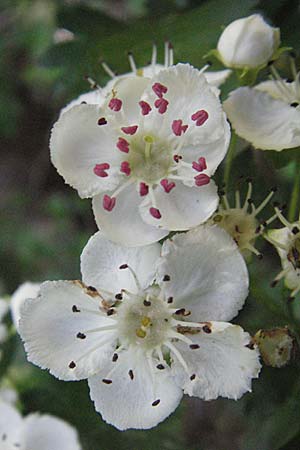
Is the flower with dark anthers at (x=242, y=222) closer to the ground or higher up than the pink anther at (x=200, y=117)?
closer to the ground

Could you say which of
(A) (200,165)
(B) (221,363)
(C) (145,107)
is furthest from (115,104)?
(B) (221,363)

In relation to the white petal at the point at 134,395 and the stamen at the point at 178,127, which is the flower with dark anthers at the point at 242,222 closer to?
the stamen at the point at 178,127

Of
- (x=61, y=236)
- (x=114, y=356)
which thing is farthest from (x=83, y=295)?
(x=61, y=236)

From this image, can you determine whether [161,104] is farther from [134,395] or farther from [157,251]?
[134,395]

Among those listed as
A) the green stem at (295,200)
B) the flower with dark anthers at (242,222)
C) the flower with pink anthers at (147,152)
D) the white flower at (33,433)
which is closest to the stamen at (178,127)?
the flower with pink anthers at (147,152)

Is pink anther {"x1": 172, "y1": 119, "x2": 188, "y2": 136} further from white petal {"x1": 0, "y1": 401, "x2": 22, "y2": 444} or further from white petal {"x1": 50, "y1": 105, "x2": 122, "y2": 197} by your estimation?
white petal {"x1": 0, "y1": 401, "x2": 22, "y2": 444}

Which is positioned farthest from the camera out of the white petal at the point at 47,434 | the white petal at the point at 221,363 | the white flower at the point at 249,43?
the white petal at the point at 47,434

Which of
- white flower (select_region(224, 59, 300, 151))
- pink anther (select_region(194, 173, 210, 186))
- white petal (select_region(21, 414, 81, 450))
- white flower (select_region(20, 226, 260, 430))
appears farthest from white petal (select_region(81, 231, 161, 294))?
white petal (select_region(21, 414, 81, 450))
